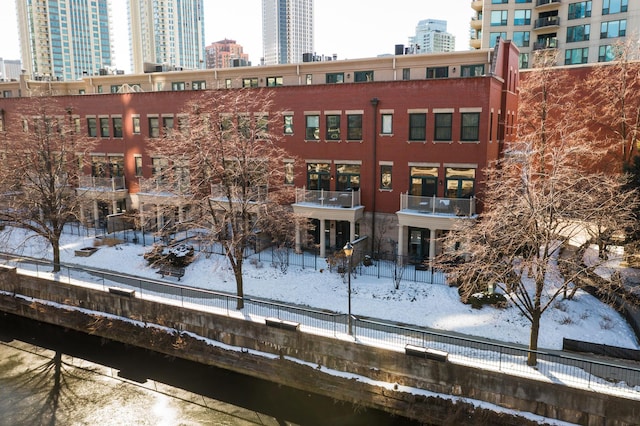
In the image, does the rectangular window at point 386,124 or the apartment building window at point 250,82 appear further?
the apartment building window at point 250,82

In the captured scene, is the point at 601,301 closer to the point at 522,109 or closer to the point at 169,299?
the point at 522,109

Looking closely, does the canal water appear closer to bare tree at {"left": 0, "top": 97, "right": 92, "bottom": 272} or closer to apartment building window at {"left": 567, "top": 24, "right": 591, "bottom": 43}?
bare tree at {"left": 0, "top": 97, "right": 92, "bottom": 272}

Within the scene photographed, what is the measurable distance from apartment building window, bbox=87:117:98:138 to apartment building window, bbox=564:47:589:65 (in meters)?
51.2

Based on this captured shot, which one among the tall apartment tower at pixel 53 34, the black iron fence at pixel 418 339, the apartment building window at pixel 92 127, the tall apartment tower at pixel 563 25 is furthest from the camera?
the tall apartment tower at pixel 53 34

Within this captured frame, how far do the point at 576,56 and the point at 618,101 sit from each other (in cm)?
2885

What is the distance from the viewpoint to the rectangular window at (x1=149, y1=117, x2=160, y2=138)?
35.3m

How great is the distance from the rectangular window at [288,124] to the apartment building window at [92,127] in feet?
57.5

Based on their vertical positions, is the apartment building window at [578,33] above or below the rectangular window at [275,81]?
above

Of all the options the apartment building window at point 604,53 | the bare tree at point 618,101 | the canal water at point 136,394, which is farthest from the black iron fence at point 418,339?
the apartment building window at point 604,53

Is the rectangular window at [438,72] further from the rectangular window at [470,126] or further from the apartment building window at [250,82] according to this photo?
the apartment building window at [250,82]

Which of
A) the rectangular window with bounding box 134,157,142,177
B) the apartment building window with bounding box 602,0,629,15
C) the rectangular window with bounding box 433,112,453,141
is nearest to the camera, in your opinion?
the rectangular window with bounding box 433,112,453,141

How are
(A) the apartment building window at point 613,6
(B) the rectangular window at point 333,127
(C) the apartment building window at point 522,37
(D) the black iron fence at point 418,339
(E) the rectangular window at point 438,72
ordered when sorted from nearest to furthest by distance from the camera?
(D) the black iron fence at point 418,339 → (B) the rectangular window at point 333,127 → (E) the rectangular window at point 438,72 → (A) the apartment building window at point 613,6 → (C) the apartment building window at point 522,37

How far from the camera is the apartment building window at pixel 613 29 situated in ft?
171

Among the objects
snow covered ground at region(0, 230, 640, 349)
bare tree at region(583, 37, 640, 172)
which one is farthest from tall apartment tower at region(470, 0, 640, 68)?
snow covered ground at region(0, 230, 640, 349)
